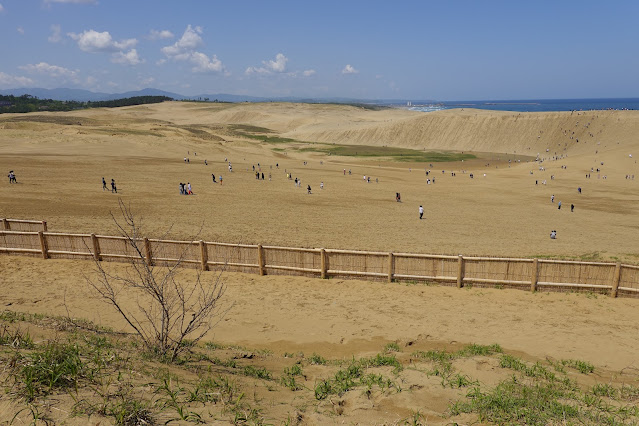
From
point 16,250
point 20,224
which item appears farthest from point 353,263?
point 20,224

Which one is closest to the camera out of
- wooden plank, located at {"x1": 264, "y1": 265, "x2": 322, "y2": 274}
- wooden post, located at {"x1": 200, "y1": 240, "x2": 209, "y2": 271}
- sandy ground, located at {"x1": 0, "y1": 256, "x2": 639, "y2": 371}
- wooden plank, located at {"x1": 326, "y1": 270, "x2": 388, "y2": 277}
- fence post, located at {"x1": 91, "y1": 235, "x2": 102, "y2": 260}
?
sandy ground, located at {"x1": 0, "y1": 256, "x2": 639, "y2": 371}

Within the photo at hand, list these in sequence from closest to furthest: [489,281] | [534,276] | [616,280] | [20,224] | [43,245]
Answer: [616,280] < [534,276] < [489,281] < [43,245] < [20,224]

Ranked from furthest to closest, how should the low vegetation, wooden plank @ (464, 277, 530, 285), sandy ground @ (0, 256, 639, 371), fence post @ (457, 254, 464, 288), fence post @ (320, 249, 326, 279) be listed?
fence post @ (320, 249, 326, 279)
fence post @ (457, 254, 464, 288)
wooden plank @ (464, 277, 530, 285)
sandy ground @ (0, 256, 639, 371)
the low vegetation

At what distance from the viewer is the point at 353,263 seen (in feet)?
45.1

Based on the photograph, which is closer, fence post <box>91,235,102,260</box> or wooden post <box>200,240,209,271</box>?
wooden post <box>200,240,209,271</box>

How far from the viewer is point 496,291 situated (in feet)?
41.8

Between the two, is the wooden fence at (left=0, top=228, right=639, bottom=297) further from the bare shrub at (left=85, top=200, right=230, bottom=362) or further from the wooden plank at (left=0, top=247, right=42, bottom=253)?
the bare shrub at (left=85, top=200, right=230, bottom=362)

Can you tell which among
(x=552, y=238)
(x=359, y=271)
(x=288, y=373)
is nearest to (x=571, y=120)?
(x=552, y=238)

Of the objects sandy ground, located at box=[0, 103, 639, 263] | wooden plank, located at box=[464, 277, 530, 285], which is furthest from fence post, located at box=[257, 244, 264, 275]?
wooden plank, located at box=[464, 277, 530, 285]

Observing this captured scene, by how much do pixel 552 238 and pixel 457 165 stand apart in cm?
5200

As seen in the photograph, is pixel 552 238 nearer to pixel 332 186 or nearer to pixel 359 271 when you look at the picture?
pixel 359 271

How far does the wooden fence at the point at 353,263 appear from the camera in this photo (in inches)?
488

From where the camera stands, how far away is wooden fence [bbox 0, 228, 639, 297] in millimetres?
12383

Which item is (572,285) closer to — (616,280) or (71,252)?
(616,280)
